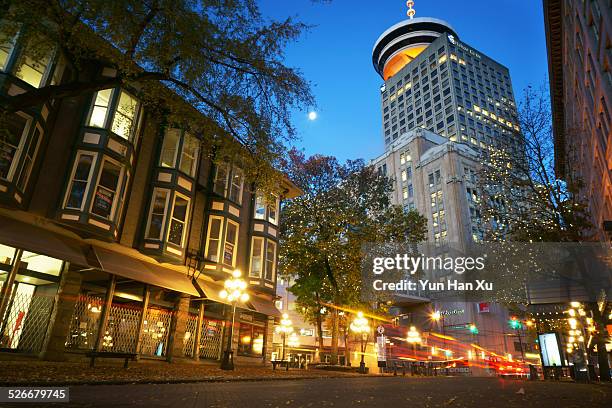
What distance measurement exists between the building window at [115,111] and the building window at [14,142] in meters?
2.81

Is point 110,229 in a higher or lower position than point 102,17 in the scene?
lower

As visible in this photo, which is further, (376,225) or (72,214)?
(376,225)

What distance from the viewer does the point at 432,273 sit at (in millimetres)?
66250

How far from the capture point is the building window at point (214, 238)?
2173cm

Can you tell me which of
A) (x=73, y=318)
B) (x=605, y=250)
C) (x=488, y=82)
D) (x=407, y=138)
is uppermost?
(x=488, y=82)

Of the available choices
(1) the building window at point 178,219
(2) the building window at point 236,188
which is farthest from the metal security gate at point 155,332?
(2) the building window at point 236,188

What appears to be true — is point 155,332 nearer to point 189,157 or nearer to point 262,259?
point 262,259

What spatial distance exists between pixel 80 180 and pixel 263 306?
517 inches

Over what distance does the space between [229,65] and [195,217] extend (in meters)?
11.3

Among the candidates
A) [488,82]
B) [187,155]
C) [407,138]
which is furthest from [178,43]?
[488,82]

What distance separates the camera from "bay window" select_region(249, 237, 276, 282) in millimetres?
25172

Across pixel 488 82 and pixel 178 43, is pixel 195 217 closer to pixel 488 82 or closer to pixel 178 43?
pixel 178 43

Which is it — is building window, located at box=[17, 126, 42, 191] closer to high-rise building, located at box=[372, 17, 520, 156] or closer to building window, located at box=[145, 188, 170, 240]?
building window, located at box=[145, 188, 170, 240]

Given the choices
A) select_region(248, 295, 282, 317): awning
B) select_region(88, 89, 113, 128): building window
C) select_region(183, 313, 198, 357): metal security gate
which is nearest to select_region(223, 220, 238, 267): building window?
select_region(248, 295, 282, 317): awning
